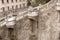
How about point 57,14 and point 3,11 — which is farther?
point 3,11

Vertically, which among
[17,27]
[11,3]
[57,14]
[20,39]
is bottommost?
[20,39]

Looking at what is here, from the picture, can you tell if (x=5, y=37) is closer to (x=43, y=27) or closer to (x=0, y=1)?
(x=43, y=27)

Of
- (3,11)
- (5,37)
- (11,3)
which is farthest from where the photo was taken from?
(11,3)

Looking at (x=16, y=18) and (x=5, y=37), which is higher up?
(x=16, y=18)

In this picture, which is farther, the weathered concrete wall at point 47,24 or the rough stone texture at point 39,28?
the weathered concrete wall at point 47,24

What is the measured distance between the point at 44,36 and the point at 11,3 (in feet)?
66.6

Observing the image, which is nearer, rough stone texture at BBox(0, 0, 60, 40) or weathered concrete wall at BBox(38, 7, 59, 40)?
rough stone texture at BBox(0, 0, 60, 40)

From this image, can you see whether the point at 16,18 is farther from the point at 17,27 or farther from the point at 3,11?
the point at 3,11

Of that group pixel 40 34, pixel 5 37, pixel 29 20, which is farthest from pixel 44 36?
pixel 5 37

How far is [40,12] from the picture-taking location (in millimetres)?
6465

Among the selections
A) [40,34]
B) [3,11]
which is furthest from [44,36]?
[3,11]

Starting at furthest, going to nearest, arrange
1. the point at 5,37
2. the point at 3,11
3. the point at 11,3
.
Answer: the point at 11,3 → the point at 3,11 → the point at 5,37

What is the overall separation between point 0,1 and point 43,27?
713 inches

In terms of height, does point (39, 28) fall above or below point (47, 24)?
below
